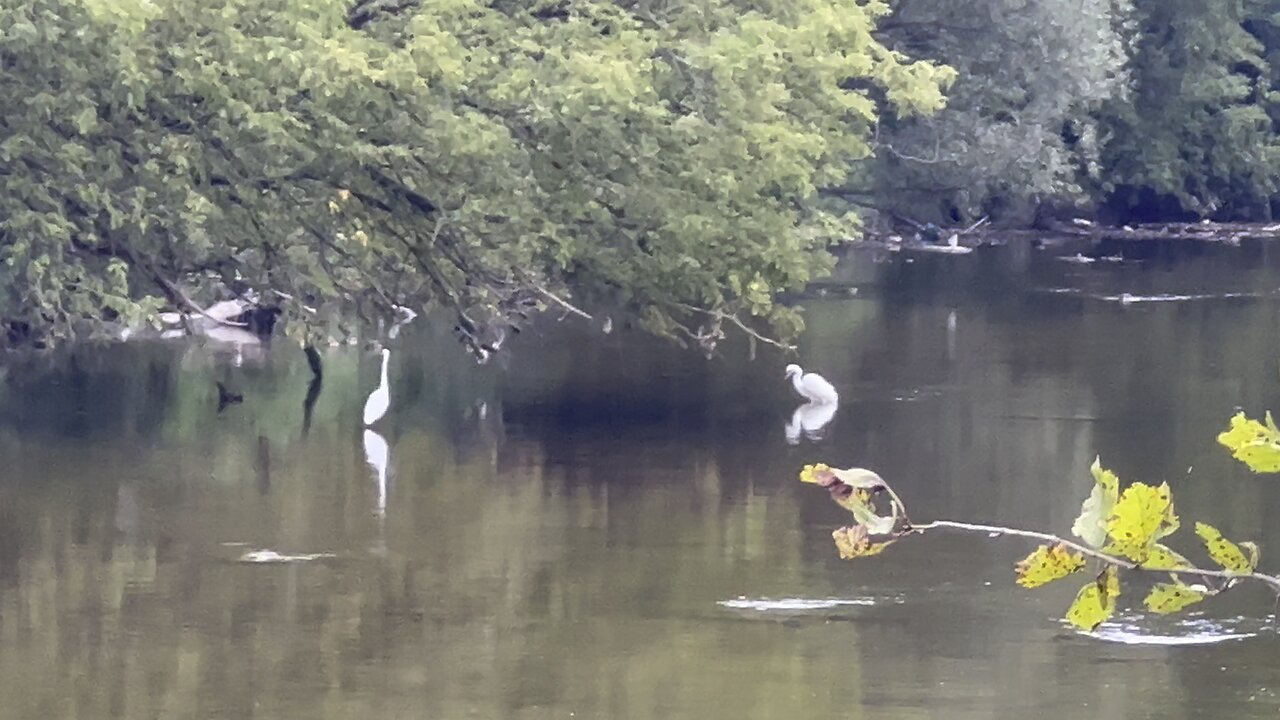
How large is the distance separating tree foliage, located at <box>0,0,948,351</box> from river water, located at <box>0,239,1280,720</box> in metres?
1.15

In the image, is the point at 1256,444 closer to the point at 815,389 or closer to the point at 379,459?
the point at 379,459

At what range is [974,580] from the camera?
12906 mm

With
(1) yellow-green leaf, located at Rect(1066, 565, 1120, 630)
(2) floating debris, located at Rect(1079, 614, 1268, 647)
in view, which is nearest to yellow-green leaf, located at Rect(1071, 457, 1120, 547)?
(1) yellow-green leaf, located at Rect(1066, 565, 1120, 630)

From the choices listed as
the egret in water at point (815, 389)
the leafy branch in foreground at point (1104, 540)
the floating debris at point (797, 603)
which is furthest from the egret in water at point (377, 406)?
the leafy branch in foreground at point (1104, 540)

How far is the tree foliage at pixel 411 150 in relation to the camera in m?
18.9

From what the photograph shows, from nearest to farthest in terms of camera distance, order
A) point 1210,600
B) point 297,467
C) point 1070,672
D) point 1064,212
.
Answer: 1. point 1070,672
2. point 1210,600
3. point 297,467
4. point 1064,212

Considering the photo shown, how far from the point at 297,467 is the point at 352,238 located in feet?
14.4

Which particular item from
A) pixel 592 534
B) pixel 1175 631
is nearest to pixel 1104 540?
pixel 1175 631

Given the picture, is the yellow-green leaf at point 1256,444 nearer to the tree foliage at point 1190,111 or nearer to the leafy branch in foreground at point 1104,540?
the leafy branch in foreground at point 1104,540

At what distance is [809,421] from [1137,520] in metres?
16.3

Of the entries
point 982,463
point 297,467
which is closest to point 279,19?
point 297,467

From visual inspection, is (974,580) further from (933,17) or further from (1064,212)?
(1064,212)

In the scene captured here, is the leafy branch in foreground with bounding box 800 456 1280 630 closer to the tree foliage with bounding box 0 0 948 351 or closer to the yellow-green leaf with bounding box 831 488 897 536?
the yellow-green leaf with bounding box 831 488 897 536

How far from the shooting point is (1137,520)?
11.2ft
